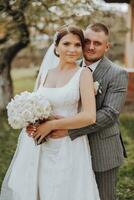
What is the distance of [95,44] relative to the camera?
3494mm

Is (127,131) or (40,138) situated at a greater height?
(40,138)

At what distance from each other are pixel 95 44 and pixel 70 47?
204 mm

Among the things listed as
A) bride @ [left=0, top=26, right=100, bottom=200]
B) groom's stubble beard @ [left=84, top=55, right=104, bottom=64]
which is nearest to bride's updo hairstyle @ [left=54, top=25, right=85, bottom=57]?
bride @ [left=0, top=26, right=100, bottom=200]

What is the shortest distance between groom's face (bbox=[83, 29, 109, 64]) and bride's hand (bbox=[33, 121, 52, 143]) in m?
0.57

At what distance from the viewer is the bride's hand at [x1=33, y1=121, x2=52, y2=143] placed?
3.39 m

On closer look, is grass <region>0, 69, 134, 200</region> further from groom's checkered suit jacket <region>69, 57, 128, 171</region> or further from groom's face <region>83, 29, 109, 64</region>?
groom's face <region>83, 29, 109, 64</region>

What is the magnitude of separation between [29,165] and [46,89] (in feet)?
1.93

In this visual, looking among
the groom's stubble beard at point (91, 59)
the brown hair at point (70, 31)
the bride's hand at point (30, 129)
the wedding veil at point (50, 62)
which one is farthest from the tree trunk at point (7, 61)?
the bride's hand at point (30, 129)

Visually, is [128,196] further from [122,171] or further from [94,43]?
[94,43]

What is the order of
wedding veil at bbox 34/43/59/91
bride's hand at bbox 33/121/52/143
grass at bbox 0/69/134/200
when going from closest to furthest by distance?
bride's hand at bbox 33/121/52/143 → wedding veil at bbox 34/43/59/91 → grass at bbox 0/69/134/200

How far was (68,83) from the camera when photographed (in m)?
3.38

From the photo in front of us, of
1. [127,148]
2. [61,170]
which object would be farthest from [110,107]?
[127,148]

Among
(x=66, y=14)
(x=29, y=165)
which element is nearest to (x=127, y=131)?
(x=66, y=14)

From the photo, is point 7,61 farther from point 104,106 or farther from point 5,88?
point 104,106
